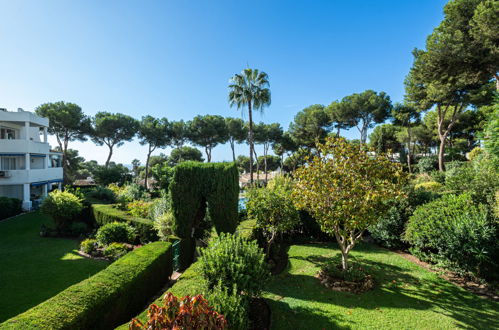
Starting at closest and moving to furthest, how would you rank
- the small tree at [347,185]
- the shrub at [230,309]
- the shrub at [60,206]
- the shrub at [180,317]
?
the shrub at [180,317] < the shrub at [230,309] < the small tree at [347,185] < the shrub at [60,206]

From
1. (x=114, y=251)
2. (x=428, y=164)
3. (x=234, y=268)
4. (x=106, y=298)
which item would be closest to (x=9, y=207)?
(x=114, y=251)

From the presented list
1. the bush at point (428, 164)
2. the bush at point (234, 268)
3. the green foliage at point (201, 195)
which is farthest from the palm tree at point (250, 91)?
the bush at point (428, 164)

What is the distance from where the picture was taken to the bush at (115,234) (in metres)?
11.2

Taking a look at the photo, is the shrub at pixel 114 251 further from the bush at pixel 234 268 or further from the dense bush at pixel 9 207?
the dense bush at pixel 9 207

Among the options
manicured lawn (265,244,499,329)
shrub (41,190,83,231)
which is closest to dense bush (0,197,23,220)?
shrub (41,190,83,231)

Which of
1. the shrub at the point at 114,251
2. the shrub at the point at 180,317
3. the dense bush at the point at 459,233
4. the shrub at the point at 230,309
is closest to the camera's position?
the shrub at the point at 180,317

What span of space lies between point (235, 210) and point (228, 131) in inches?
1284

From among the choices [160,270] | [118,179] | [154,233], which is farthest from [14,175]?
[160,270]

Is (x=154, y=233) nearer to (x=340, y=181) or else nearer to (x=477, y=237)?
(x=340, y=181)

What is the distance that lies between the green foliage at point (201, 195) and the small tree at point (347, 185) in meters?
2.96

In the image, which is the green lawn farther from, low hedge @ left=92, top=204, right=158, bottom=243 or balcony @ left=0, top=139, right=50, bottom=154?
balcony @ left=0, top=139, right=50, bottom=154

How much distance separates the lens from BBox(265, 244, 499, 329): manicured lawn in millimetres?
5531

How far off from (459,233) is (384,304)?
11.7 feet

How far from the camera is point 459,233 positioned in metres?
7.46
